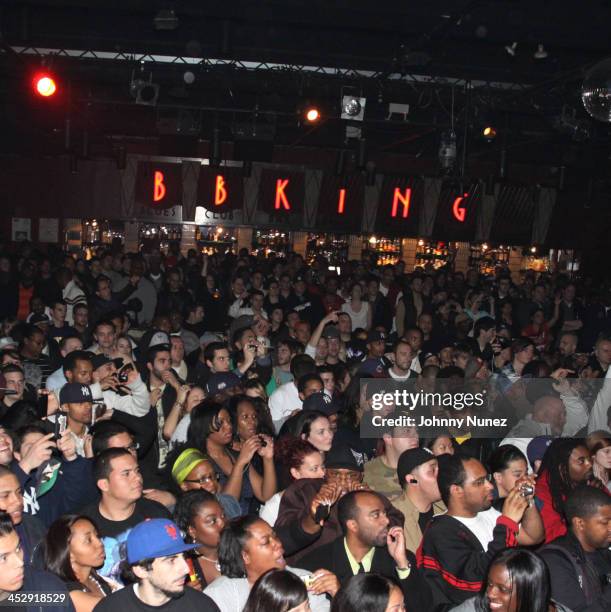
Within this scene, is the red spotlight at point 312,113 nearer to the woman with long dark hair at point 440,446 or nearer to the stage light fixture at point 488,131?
the stage light fixture at point 488,131

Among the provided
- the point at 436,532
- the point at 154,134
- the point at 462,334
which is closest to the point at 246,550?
the point at 436,532

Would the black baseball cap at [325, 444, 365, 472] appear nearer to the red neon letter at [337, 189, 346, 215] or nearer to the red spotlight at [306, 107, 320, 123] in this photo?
the red spotlight at [306, 107, 320, 123]

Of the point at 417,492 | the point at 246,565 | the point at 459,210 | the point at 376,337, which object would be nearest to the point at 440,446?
the point at 417,492

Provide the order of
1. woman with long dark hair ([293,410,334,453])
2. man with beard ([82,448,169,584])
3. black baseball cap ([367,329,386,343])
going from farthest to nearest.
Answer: black baseball cap ([367,329,386,343]) < woman with long dark hair ([293,410,334,453]) < man with beard ([82,448,169,584])

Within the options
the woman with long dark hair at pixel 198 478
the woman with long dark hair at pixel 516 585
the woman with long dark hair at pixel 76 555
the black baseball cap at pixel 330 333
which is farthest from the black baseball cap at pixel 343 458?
the black baseball cap at pixel 330 333

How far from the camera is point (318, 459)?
426 cm

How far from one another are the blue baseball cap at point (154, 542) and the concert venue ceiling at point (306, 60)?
5869 millimetres

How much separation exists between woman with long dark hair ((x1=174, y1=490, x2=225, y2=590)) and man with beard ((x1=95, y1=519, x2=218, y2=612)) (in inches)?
23.5

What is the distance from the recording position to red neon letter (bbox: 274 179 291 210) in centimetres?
1492

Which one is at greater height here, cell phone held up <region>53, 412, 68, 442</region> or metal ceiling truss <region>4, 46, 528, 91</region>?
metal ceiling truss <region>4, 46, 528, 91</region>

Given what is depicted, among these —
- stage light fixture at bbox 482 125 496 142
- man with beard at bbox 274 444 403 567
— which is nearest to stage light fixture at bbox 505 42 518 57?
stage light fixture at bbox 482 125 496 142

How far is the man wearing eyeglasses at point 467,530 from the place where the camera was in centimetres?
353

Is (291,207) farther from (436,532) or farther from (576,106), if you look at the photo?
(436,532)

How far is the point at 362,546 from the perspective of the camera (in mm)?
3578
